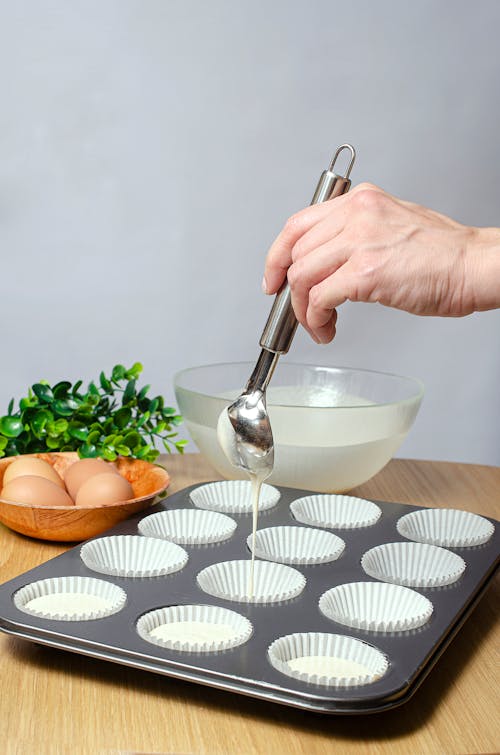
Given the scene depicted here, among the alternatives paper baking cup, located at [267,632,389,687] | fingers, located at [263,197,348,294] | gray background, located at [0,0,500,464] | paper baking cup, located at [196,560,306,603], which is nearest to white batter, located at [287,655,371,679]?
paper baking cup, located at [267,632,389,687]

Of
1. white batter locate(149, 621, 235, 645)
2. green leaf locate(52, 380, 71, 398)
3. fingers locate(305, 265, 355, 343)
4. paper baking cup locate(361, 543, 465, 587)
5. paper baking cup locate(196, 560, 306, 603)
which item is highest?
fingers locate(305, 265, 355, 343)

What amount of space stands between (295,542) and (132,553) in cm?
23

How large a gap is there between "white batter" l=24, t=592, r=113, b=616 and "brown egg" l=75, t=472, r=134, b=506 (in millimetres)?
248

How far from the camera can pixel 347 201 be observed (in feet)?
3.57

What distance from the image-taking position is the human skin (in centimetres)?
104

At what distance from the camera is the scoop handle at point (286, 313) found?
112 cm

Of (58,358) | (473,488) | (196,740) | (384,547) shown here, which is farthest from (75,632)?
(58,358)

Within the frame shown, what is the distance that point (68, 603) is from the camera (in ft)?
3.43

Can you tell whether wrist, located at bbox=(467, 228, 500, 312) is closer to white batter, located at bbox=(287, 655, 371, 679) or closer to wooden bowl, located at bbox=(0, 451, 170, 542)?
white batter, located at bbox=(287, 655, 371, 679)

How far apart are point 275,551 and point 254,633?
0.30 m

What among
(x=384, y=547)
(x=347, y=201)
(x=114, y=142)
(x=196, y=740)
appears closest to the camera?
(x=196, y=740)

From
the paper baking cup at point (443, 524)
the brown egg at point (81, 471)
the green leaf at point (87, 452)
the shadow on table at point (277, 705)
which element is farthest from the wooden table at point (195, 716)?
the green leaf at point (87, 452)

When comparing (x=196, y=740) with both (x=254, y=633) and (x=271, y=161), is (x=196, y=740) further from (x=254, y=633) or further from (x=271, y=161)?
(x=271, y=161)

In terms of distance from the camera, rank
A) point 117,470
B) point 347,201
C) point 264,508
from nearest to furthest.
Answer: point 347,201 → point 264,508 → point 117,470
